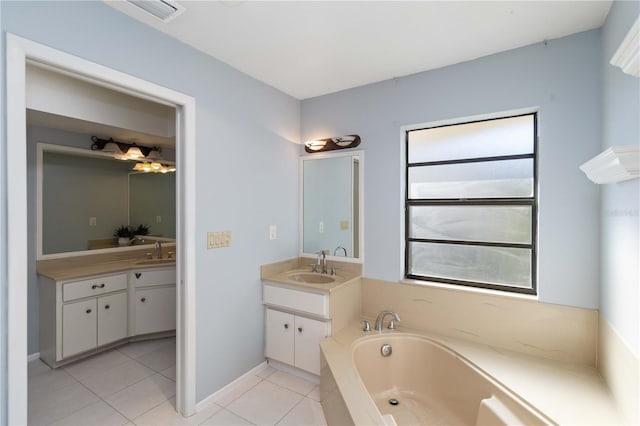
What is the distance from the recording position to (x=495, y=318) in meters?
2.02

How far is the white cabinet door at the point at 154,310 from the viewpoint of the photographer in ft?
9.96

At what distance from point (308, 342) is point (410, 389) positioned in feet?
2.77

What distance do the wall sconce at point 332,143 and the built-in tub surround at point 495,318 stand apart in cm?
128

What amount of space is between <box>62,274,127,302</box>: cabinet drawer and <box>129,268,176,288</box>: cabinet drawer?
0.10 meters

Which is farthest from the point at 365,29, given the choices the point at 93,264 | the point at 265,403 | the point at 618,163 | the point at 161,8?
the point at 93,264

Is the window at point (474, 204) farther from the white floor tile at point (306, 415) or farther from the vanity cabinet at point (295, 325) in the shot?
the white floor tile at point (306, 415)

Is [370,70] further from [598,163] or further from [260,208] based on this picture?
[598,163]

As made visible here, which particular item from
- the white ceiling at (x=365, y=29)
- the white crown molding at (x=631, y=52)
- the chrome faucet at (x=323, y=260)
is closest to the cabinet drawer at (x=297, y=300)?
the chrome faucet at (x=323, y=260)

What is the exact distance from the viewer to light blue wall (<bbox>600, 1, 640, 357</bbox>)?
1220mm

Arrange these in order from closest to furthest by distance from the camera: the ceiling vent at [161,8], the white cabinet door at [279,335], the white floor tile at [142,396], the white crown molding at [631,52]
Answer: the white crown molding at [631,52]
the ceiling vent at [161,8]
the white floor tile at [142,396]
the white cabinet door at [279,335]

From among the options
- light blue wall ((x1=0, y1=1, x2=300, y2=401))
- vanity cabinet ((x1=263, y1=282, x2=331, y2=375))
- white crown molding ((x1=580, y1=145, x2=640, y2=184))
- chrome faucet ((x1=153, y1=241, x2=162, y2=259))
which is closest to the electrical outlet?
light blue wall ((x1=0, y1=1, x2=300, y2=401))

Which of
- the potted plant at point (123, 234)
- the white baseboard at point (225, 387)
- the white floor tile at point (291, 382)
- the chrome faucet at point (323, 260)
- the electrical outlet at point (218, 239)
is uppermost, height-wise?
the electrical outlet at point (218, 239)

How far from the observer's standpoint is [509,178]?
6.91ft

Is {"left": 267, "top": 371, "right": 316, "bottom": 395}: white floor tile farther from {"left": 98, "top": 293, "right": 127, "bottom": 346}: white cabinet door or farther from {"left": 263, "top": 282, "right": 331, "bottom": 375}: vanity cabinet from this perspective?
{"left": 98, "top": 293, "right": 127, "bottom": 346}: white cabinet door
